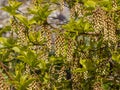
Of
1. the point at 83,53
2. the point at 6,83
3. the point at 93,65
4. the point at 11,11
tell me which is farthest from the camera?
the point at 83,53

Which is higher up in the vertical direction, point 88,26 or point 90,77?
point 88,26

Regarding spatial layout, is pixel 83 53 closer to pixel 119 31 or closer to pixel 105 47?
pixel 105 47

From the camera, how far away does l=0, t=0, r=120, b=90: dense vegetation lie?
3555mm

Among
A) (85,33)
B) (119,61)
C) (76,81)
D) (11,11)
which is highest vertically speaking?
(11,11)

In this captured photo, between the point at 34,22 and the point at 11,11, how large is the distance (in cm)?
26

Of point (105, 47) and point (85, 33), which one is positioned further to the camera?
point (105, 47)

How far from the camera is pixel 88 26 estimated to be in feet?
11.9

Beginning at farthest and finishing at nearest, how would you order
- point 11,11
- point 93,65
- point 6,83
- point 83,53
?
point 83,53 < point 93,65 < point 11,11 < point 6,83

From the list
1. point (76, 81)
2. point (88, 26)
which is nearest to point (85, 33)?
point (88, 26)

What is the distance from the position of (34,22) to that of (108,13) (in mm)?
782

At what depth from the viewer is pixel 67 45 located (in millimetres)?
3873

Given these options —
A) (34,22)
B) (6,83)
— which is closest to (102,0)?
(34,22)

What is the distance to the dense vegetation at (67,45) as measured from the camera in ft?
11.7

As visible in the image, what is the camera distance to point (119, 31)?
14.2ft
